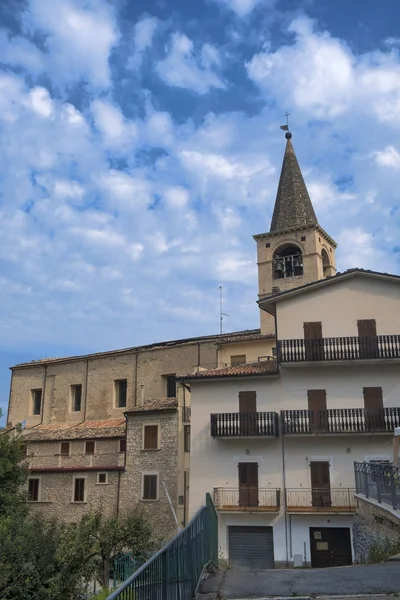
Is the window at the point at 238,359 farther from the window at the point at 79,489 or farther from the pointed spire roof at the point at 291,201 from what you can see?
the window at the point at 79,489

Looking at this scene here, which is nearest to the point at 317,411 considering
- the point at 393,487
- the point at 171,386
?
the point at 393,487

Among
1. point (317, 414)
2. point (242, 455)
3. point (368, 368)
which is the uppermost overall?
point (368, 368)

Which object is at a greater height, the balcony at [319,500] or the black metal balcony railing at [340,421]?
the black metal balcony railing at [340,421]

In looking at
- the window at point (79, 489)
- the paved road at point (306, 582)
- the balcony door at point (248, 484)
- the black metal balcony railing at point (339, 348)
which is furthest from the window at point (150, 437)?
the paved road at point (306, 582)

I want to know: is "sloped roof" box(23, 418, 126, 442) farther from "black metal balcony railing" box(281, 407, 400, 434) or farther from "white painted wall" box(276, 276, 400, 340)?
"white painted wall" box(276, 276, 400, 340)

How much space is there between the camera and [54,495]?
3559 cm

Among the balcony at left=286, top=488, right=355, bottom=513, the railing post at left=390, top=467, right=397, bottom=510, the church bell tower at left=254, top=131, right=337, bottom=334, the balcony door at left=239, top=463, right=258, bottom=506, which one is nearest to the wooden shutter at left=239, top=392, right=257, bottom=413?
the balcony door at left=239, top=463, right=258, bottom=506

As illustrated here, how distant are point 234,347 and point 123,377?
9.57m

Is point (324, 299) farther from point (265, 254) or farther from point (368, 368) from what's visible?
point (265, 254)

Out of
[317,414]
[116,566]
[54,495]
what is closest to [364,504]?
[317,414]

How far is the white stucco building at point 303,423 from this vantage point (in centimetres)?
2662

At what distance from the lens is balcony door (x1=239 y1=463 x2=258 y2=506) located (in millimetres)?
27391

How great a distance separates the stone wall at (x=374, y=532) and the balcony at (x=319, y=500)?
6045 millimetres

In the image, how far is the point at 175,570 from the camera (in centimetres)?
793
